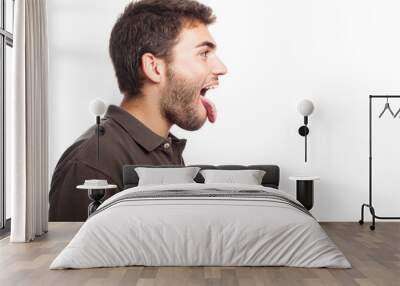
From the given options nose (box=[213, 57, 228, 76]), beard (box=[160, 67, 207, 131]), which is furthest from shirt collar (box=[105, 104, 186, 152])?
nose (box=[213, 57, 228, 76])

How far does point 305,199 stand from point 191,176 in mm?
1395

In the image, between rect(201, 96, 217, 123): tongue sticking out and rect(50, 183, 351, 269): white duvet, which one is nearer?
rect(50, 183, 351, 269): white duvet

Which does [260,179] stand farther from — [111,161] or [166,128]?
[111,161]

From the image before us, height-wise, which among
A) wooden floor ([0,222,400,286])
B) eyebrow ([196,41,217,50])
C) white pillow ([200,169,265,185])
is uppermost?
eyebrow ([196,41,217,50])

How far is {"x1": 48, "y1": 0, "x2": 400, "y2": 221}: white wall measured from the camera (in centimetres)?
734

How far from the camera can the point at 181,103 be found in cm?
719

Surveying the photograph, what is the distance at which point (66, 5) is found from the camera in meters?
7.41

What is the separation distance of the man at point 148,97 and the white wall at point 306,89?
7.8 inches

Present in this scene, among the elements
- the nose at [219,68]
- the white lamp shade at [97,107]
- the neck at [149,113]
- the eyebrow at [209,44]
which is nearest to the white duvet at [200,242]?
the neck at [149,113]

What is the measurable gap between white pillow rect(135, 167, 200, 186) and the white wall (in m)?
0.57

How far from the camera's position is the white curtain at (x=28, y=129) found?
5812mm

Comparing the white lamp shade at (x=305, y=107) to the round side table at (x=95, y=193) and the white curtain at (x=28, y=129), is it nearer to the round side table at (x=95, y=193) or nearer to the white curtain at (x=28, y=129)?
the round side table at (x=95, y=193)

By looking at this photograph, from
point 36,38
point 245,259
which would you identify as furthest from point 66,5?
point 245,259

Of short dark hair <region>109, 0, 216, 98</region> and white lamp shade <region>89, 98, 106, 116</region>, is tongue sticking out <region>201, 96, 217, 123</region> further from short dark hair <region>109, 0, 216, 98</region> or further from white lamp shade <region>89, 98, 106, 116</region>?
white lamp shade <region>89, 98, 106, 116</region>
